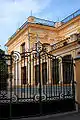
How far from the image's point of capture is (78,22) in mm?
27062

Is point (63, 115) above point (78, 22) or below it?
below

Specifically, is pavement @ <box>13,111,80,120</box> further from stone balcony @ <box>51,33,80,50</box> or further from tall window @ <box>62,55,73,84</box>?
stone balcony @ <box>51,33,80,50</box>

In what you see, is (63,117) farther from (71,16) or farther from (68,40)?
(71,16)

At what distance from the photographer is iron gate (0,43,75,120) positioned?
300 inches

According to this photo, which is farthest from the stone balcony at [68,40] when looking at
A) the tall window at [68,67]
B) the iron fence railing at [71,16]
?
the tall window at [68,67]

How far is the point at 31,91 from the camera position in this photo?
8492 mm

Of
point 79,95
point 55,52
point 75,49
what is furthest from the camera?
point 55,52

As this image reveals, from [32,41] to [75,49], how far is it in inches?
369

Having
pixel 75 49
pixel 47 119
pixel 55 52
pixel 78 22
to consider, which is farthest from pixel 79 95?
pixel 78 22

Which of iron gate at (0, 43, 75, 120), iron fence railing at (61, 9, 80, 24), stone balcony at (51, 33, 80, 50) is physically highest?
iron fence railing at (61, 9, 80, 24)

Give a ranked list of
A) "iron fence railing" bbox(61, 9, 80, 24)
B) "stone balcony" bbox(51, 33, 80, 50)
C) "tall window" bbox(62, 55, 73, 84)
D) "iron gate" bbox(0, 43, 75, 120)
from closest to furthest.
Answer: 1. "iron gate" bbox(0, 43, 75, 120)
2. "tall window" bbox(62, 55, 73, 84)
3. "stone balcony" bbox(51, 33, 80, 50)
4. "iron fence railing" bbox(61, 9, 80, 24)

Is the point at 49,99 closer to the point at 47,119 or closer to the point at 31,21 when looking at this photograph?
the point at 47,119

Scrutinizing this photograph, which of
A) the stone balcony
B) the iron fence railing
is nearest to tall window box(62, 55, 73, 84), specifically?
the stone balcony

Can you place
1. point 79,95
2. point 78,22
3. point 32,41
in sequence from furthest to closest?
point 32,41
point 78,22
point 79,95
